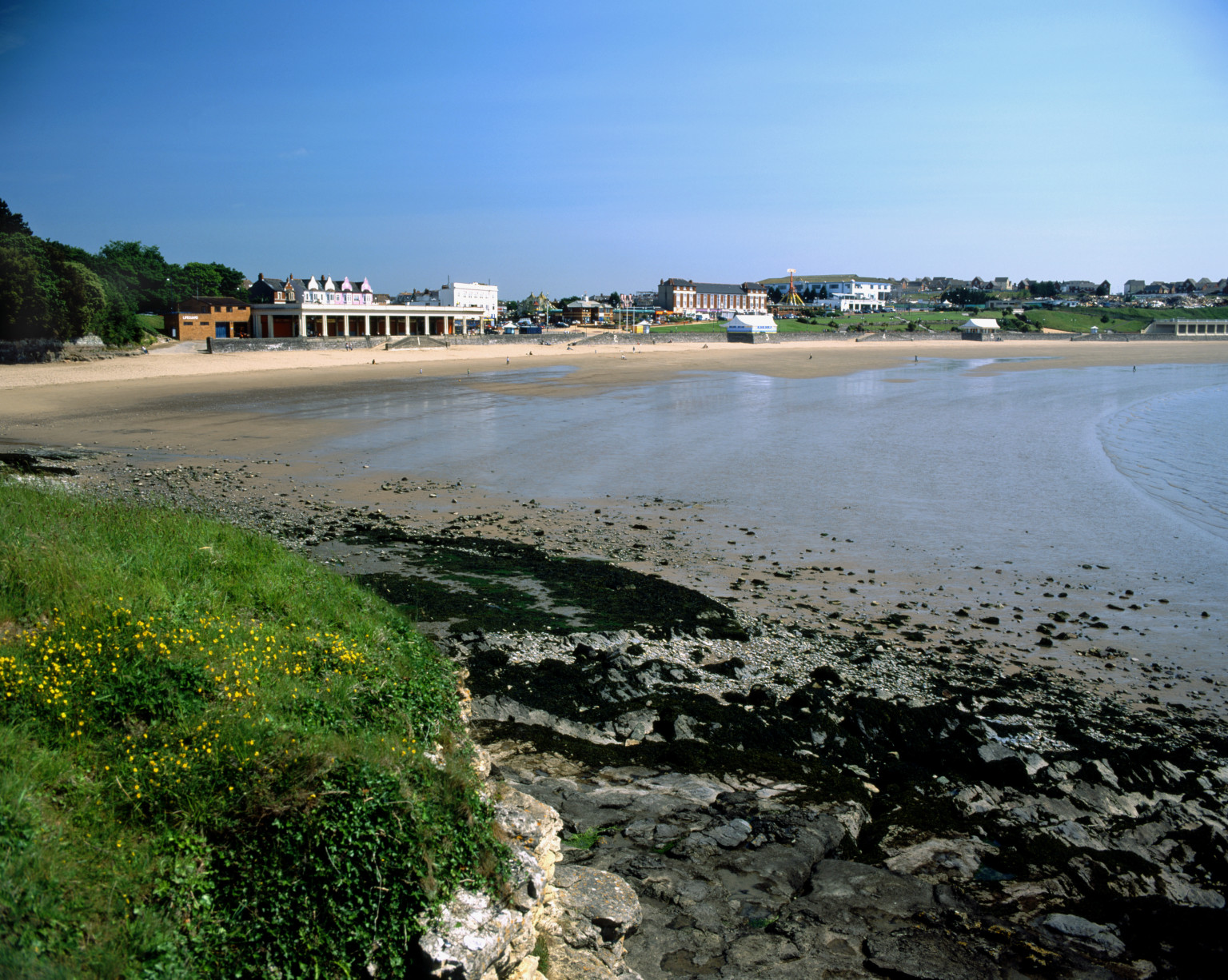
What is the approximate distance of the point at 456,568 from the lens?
13836mm

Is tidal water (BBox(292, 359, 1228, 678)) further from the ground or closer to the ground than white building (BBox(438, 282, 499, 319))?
closer to the ground

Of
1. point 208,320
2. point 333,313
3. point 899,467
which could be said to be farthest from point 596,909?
point 333,313

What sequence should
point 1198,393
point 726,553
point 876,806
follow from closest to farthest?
point 876,806, point 726,553, point 1198,393

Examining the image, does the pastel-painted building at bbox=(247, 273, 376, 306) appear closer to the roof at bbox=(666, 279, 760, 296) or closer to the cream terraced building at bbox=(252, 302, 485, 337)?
the cream terraced building at bbox=(252, 302, 485, 337)

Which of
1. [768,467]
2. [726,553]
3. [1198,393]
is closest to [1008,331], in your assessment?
[1198,393]

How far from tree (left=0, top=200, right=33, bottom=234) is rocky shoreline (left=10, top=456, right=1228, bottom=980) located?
2302 inches

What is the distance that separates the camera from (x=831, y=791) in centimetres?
779

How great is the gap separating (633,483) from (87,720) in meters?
17.6

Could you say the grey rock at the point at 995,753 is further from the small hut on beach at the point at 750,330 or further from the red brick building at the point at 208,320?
the small hut on beach at the point at 750,330

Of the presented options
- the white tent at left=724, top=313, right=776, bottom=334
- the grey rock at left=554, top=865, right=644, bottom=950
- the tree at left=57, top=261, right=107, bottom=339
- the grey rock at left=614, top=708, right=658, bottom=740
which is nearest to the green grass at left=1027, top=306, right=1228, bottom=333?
the white tent at left=724, top=313, right=776, bottom=334

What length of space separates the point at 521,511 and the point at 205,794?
13861 mm

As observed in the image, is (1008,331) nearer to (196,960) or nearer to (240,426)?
(240,426)

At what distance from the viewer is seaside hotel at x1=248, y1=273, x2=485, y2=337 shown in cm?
8088

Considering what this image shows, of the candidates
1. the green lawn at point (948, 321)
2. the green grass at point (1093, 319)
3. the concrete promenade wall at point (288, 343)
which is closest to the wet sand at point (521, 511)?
the concrete promenade wall at point (288, 343)
